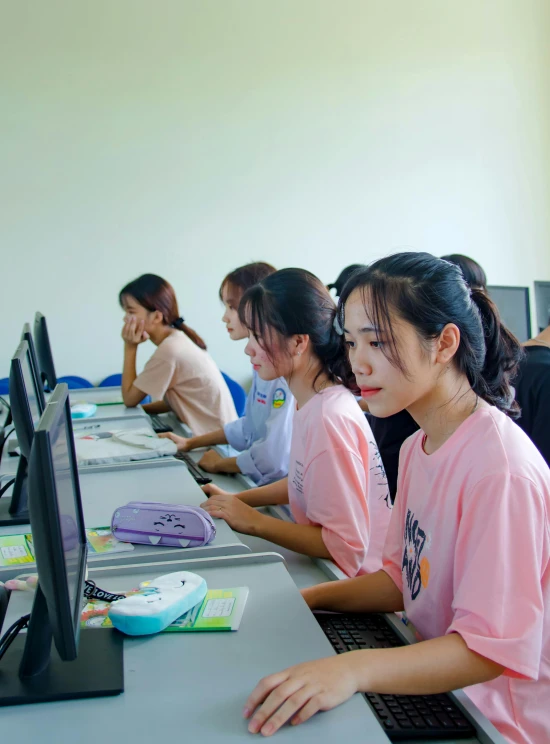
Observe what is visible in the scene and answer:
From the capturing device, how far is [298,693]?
85cm

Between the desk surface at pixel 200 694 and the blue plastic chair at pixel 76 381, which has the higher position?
the desk surface at pixel 200 694

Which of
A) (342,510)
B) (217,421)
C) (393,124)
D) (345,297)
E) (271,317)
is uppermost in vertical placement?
(393,124)

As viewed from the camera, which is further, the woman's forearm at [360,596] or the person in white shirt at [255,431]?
the person in white shirt at [255,431]

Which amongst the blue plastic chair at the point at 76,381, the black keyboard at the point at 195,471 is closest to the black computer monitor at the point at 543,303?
the black keyboard at the point at 195,471

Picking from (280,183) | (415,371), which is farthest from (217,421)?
(415,371)

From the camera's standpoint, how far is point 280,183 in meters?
4.83

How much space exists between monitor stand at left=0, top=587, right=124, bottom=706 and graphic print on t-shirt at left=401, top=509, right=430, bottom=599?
1.51ft

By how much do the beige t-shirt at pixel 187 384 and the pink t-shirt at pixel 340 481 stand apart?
1627mm

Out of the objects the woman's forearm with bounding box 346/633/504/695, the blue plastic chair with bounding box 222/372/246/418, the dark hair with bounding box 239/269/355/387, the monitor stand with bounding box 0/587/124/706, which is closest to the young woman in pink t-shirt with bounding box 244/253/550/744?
the woman's forearm with bounding box 346/633/504/695

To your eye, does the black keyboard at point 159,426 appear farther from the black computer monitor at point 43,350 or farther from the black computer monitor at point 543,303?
the black computer monitor at point 543,303

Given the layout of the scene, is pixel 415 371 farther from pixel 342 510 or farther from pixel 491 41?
pixel 491 41

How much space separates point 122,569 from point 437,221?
4308 millimetres

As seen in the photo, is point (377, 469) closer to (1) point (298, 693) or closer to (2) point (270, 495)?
(2) point (270, 495)

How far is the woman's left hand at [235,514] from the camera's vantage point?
1591 mm
